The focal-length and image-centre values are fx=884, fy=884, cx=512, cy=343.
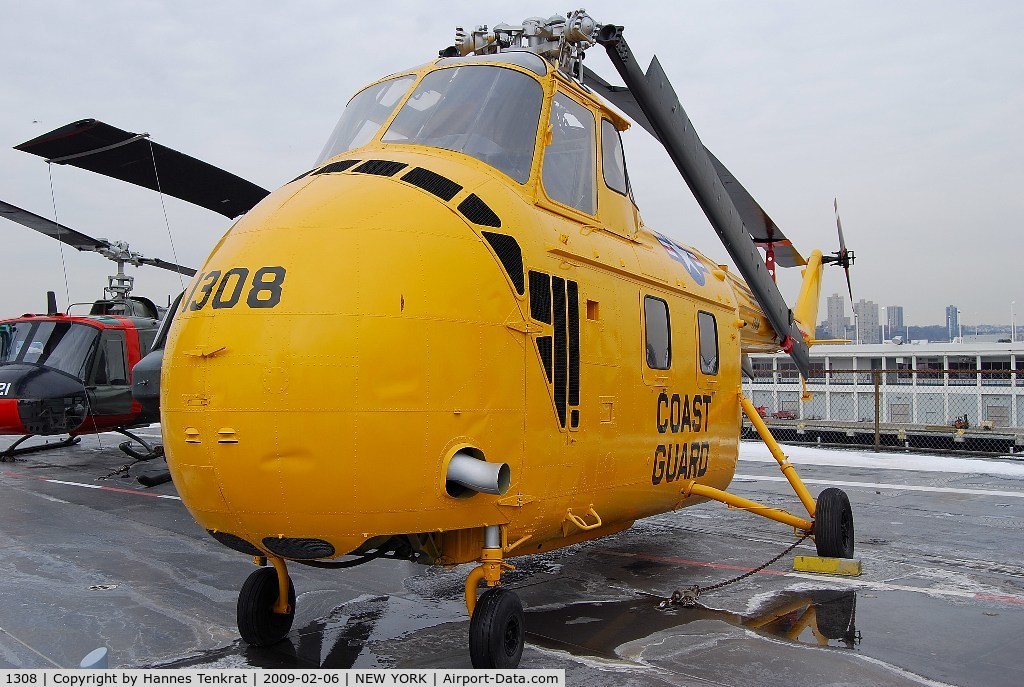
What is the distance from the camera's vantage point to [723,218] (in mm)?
7938

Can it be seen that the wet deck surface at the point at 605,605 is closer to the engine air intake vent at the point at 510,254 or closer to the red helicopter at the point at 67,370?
the engine air intake vent at the point at 510,254

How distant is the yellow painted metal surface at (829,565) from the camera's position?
25.5 ft

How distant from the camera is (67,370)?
14.6 meters

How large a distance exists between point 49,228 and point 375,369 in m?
14.5

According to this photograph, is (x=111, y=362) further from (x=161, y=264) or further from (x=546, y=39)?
(x=546, y=39)

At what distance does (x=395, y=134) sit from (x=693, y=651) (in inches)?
149

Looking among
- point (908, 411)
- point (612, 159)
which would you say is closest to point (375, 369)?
point (612, 159)

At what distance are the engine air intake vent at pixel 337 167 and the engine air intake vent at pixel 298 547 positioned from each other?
213 centimetres

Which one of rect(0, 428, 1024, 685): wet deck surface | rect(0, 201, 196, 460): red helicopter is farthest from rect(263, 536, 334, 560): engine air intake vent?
rect(0, 201, 196, 460): red helicopter

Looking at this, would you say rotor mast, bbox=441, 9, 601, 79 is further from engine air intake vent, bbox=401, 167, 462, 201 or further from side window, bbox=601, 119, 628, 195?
engine air intake vent, bbox=401, 167, 462, 201

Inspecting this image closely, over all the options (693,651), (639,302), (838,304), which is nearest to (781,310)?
(639,302)

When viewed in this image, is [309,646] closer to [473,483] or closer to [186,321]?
[473,483]

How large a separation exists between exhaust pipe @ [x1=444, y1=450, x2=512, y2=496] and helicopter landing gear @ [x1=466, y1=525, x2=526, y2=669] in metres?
0.51

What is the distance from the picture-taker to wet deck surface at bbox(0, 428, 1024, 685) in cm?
529
